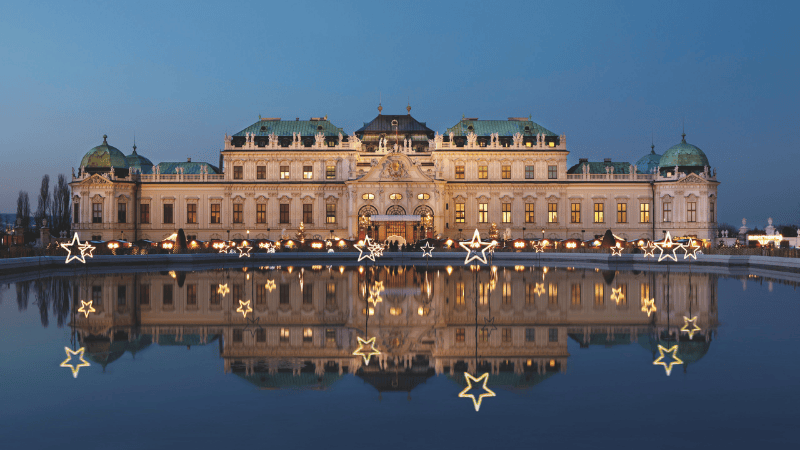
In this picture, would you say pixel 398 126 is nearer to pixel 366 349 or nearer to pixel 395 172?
pixel 395 172

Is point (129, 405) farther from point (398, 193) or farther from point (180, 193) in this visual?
point (180, 193)

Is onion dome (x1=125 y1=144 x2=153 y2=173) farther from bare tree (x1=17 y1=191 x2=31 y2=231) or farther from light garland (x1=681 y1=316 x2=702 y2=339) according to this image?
light garland (x1=681 y1=316 x2=702 y2=339)

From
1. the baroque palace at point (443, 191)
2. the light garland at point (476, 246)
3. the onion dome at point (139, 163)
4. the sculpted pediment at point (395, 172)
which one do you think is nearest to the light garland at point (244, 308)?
the light garland at point (476, 246)

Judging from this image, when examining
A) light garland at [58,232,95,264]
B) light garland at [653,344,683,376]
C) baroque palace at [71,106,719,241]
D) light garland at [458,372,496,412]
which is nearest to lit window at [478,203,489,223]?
baroque palace at [71,106,719,241]

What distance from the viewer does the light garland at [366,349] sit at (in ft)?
49.6

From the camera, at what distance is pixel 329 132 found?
85.7 metres

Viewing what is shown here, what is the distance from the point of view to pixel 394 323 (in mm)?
19984

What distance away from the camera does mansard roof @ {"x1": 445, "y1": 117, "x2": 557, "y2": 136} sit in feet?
279

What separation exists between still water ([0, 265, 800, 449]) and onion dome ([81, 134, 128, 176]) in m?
61.2

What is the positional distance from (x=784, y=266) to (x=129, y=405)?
145 feet

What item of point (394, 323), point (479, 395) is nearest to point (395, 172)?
point (394, 323)

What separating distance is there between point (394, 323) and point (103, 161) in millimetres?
74148

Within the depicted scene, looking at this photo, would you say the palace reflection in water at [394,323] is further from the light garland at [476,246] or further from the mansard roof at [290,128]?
the mansard roof at [290,128]

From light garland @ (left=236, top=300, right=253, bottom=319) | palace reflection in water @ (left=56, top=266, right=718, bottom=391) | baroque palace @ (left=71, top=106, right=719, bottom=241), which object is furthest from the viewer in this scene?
baroque palace @ (left=71, top=106, right=719, bottom=241)
